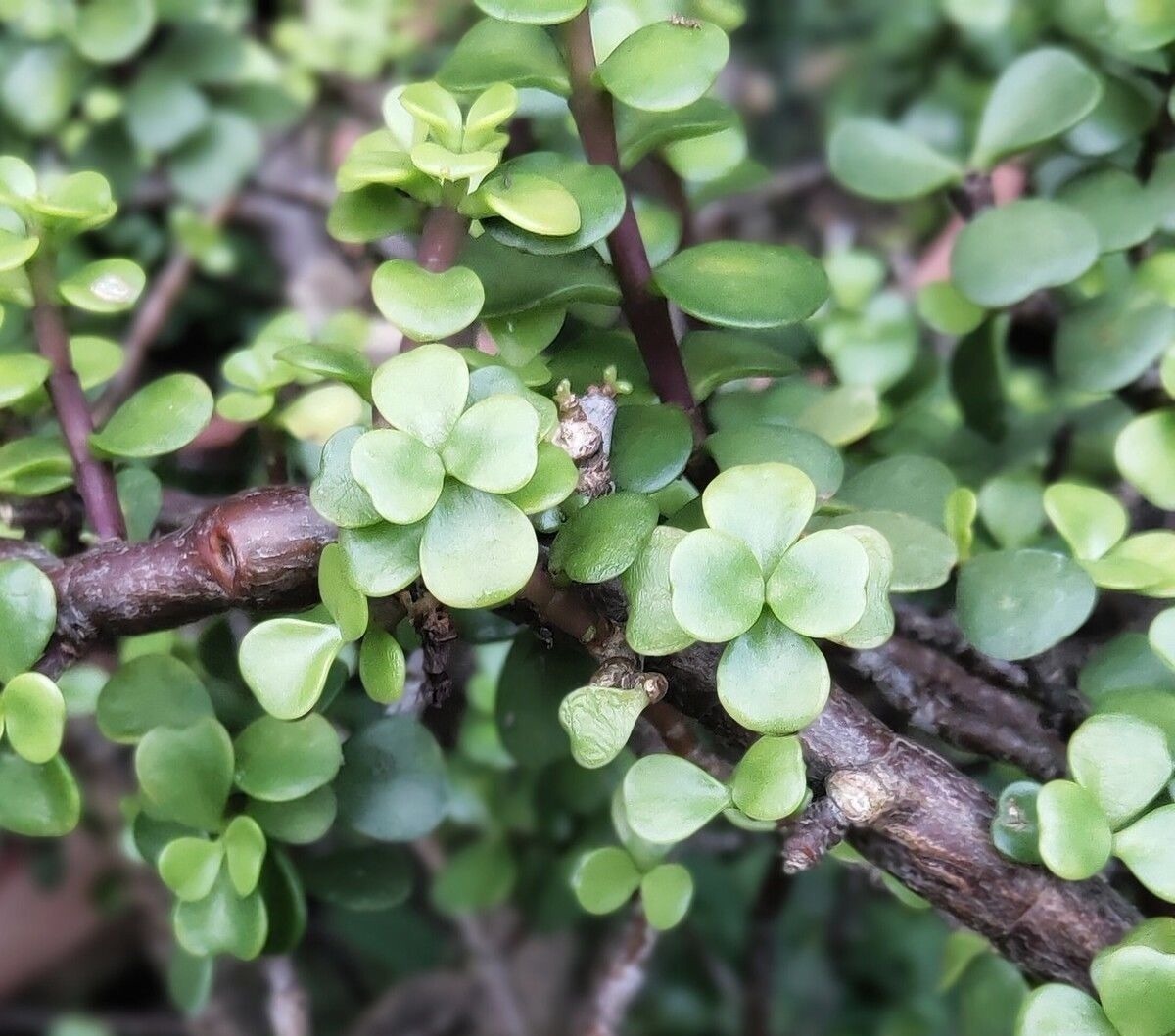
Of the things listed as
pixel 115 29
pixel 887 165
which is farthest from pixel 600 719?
pixel 115 29

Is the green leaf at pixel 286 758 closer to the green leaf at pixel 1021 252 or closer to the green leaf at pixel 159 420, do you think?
the green leaf at pixel 159 420

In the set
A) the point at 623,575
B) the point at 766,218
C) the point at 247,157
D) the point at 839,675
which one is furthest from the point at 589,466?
the point at 766,218

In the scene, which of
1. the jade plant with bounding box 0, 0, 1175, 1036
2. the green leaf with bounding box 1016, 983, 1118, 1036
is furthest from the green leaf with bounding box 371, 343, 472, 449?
the green leaf with bounding box 1016, 983, 1118, 1036

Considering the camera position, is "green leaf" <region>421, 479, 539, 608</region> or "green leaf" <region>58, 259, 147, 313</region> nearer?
"green leaf" <region>421, 479, 539, 608</region>

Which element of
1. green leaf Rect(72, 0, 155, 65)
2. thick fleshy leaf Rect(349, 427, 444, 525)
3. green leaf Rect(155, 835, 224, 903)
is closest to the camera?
thick fleshy leaf Rect(349, 427, 444, 525)

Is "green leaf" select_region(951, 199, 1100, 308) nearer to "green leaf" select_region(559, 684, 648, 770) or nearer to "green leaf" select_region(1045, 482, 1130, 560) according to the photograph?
"green leaf" select_region(1045, 482, 1130, 560)

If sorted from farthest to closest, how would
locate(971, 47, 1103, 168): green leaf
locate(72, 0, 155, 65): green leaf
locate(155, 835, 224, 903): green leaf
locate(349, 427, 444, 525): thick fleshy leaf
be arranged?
locate(72, 0, 155, 65): green leaf → locate(971, 47, 1103, 168): green leaf → locate(155, 835, 224, 903): green leaf → locate(349, 427, 444, 525): thick fleshy leaf

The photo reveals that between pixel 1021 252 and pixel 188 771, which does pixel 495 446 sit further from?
pixel 1021 252

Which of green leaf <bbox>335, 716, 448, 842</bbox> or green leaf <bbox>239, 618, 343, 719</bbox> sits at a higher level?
green leaf <bbox>239, 618, 343, 719</bbox>

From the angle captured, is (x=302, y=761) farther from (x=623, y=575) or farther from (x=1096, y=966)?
(x=1096, y=966)
